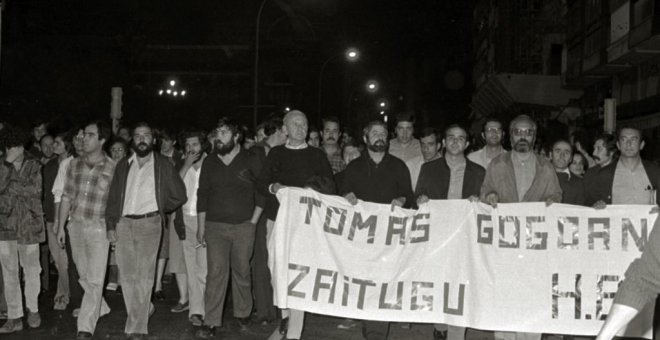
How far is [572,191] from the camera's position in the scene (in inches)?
329

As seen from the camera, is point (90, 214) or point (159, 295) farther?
point (159, 295)

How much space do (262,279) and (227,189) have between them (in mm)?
1154

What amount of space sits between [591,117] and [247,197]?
24.0 metres

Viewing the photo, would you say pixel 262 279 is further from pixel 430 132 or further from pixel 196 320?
pixel 430 132

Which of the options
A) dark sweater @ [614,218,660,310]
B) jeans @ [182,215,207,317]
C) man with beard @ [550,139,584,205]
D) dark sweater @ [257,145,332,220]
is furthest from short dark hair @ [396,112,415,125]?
dark sweater @ [614,218,660,310]

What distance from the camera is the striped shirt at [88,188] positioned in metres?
8.06

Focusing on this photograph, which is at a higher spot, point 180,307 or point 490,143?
point 490,143

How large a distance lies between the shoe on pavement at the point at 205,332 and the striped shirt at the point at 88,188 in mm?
1457

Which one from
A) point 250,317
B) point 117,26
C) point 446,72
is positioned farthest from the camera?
point 446,72

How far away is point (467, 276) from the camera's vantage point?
23.9 ft

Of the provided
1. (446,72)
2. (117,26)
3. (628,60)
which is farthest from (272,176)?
(446,72)

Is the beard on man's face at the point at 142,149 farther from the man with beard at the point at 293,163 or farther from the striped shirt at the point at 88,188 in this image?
the man with beard at the point at 293,163

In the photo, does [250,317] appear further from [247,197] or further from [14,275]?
[14,275]

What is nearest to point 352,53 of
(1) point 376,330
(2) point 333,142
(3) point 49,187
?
(2) point 333,142
